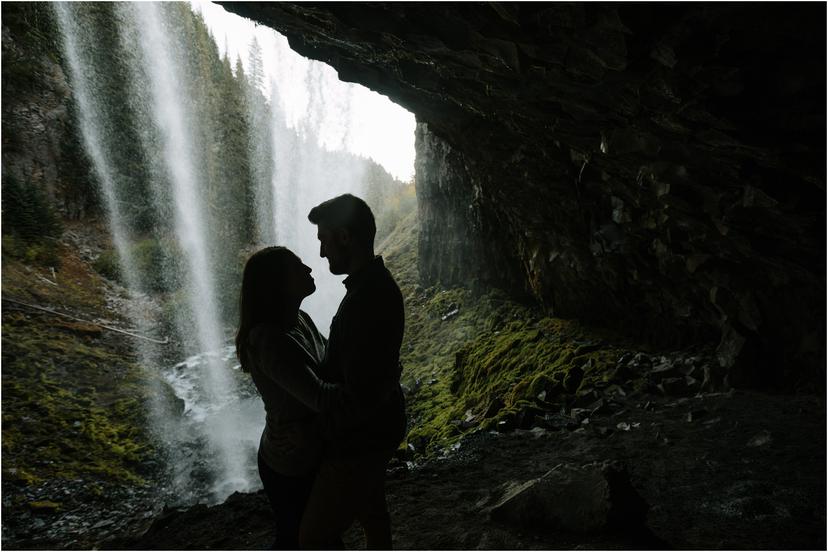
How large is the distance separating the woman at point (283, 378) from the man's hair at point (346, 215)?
A: 255 millimetres

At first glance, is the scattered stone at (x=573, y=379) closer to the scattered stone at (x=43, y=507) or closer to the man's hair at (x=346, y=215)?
the man's hair at (x=346, y=215)

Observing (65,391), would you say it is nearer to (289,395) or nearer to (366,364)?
(289,395)

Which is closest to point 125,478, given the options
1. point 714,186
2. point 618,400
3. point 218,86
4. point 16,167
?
point 618,400

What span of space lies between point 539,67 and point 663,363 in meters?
6.18

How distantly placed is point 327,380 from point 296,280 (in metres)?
0.49

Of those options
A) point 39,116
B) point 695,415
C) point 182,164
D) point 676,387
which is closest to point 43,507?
point 695,415

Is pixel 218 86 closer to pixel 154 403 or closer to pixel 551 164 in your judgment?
pixel 154 403

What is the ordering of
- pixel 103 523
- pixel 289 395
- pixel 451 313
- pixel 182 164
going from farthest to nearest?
1. pixel 182 164
2. pixel 451 313
3. pixel 103 523
4. pixel 289 395

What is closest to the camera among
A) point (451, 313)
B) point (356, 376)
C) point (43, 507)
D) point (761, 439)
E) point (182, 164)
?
point (356, 376)

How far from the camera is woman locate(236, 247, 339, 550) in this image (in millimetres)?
1888

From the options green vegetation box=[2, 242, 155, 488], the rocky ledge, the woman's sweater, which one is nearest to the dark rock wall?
green vegetation box=[2, 242, 155, 488]

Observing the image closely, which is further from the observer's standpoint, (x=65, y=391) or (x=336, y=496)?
(x=65, y=391)

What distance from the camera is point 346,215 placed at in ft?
7.02

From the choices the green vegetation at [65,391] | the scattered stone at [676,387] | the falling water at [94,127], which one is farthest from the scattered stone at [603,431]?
the falling water at [94,127]
